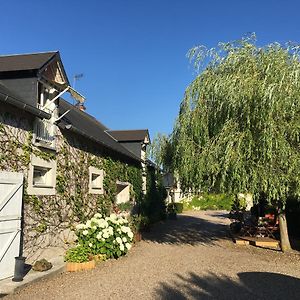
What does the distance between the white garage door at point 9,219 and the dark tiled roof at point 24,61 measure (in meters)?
2.60

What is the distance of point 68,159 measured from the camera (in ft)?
33.0

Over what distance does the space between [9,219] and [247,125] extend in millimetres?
5427

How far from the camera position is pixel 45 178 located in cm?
909

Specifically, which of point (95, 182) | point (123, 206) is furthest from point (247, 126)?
point (123, 206)

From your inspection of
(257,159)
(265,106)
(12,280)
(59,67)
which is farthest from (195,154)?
(12,280)

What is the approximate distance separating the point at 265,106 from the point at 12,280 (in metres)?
6.03

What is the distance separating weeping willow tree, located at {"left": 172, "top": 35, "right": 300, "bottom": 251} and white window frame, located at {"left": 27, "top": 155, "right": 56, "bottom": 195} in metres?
3.26

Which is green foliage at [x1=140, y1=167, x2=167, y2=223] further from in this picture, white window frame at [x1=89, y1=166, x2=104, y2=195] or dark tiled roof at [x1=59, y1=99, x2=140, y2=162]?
white window frame at [x1=89, y1=166, x2=104, y2=195]

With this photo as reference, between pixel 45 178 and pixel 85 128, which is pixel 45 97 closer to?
pixel 45 178

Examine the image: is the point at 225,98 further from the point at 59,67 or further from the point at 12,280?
the point at 12,280

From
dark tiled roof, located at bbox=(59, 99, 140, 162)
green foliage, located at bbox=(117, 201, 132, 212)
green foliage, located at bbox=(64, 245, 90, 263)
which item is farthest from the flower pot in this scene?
green foliage, located at bbox=(117, 201, 132, 212)

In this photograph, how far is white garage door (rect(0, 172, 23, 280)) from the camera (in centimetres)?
677

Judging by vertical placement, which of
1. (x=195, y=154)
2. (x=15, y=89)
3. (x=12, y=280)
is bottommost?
(x=12, y=280)

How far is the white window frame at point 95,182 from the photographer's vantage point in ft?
38.3
